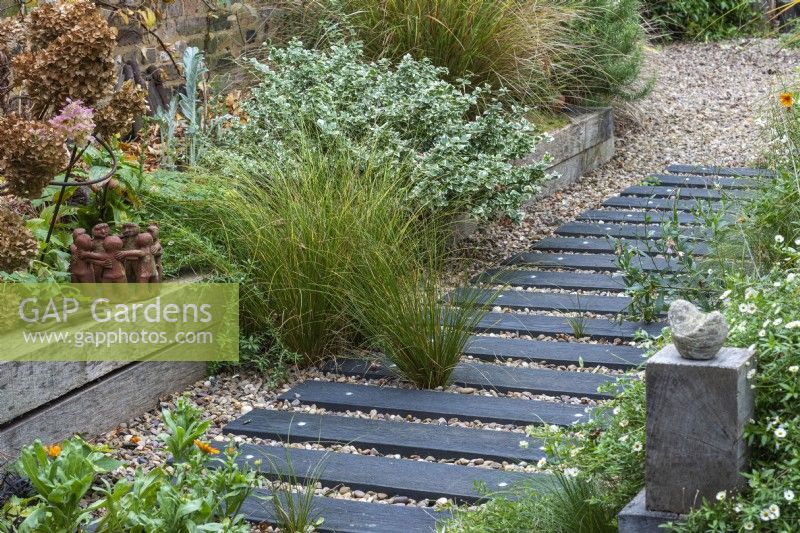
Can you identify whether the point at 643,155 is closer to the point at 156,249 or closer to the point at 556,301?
the point at 556,301

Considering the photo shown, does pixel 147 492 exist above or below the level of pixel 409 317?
below

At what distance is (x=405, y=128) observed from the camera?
5.52 meters

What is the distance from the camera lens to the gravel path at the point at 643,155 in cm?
396

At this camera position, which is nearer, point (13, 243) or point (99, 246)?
point (13, 243)

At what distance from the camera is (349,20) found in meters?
6.76

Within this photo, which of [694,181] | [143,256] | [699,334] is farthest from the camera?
[694,181]

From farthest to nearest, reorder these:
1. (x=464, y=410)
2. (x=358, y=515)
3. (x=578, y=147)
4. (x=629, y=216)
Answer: (x=578, y=147) → (x=629, y=216) → (x=464, y=410) → (x=358, y=515)

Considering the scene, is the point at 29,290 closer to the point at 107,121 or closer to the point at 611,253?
the point at 107,121

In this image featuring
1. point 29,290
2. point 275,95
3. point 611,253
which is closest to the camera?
point 29,290

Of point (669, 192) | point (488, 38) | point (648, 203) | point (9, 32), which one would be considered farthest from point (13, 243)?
point (669, 192)

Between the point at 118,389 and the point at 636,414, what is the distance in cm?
198

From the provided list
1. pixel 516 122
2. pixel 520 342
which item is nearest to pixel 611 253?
pixel 516 122

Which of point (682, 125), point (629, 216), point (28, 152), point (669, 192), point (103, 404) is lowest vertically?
point (103, 404)

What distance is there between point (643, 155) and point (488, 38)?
6.39 feet
